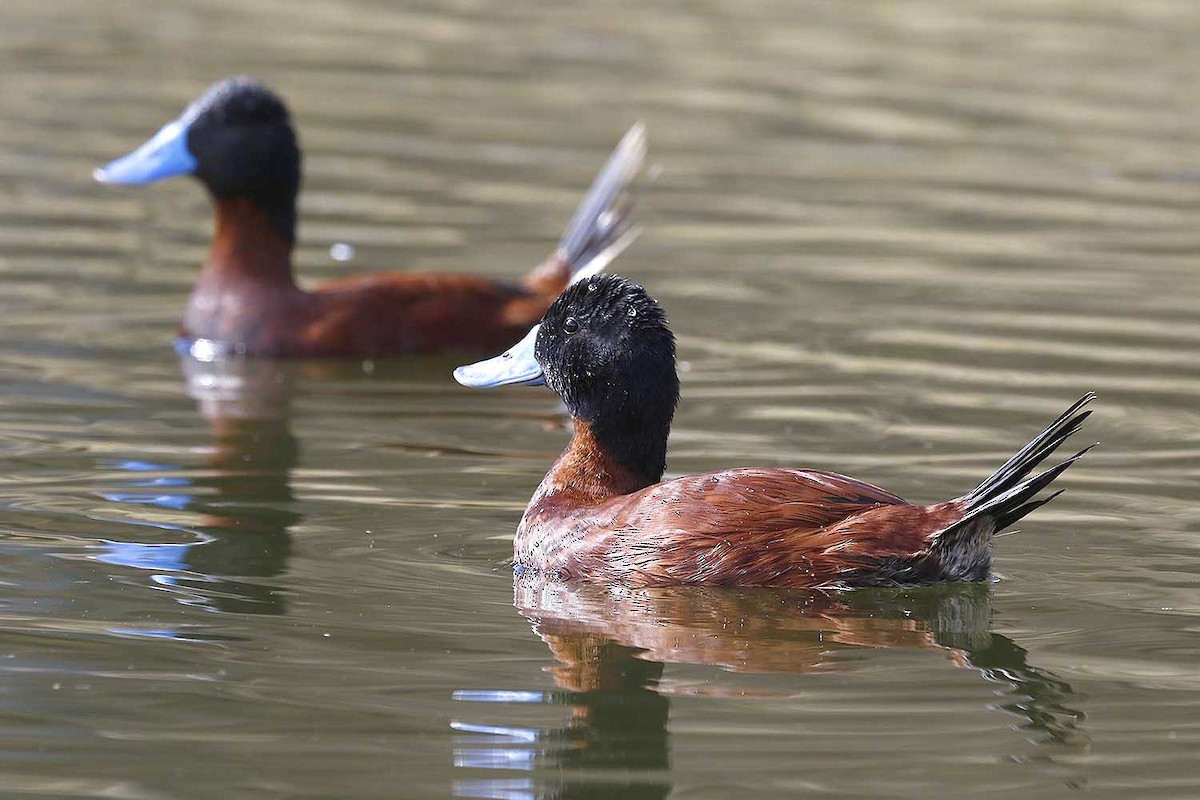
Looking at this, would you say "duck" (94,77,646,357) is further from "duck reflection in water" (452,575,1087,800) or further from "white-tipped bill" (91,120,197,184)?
"duck reflection in water" (452,575,1087,800)

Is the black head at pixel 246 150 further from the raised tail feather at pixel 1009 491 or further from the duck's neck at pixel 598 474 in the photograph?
the raised tail feather at pixel 1009 491

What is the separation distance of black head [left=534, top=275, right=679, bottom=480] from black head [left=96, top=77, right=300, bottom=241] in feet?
11.9

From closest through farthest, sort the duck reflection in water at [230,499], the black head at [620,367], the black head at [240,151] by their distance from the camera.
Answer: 1. the duck reflection in water at [230,499]
2. the black head at [620,367]
3. the black head at [240,151]

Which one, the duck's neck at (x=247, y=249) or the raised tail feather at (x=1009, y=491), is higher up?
the duck's neck at (x=247, y=249)

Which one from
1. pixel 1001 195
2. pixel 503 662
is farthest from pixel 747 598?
pixel 1001 195

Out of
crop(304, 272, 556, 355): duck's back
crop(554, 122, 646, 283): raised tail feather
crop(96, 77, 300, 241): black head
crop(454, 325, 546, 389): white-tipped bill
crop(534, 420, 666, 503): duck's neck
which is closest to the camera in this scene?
crop(534, 420, 666, 503): duck's neck

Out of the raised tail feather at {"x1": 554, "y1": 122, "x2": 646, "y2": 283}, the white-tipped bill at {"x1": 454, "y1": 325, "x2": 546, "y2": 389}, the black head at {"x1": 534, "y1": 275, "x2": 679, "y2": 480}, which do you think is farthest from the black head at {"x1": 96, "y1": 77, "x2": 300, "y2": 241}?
the black head at {"x1": 534, "y1": 275, "x2": 679, "y2": 480}

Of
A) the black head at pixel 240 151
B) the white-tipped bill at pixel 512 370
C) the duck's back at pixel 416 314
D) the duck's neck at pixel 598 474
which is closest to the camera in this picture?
the duck's neck at pixel 598 474

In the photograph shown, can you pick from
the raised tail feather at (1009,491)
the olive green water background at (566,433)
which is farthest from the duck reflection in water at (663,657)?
the raised tail feather at (1009,491)

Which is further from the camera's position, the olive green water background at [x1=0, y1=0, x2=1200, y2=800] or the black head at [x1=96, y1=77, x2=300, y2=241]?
the black head at [x1=96, y1=77, x2=300, y2=241]

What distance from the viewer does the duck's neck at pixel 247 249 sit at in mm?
9688

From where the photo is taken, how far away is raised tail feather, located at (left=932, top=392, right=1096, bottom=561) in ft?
18.5

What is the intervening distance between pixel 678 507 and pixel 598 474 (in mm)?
501

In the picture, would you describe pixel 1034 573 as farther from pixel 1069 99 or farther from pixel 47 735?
pixel 1069 99
